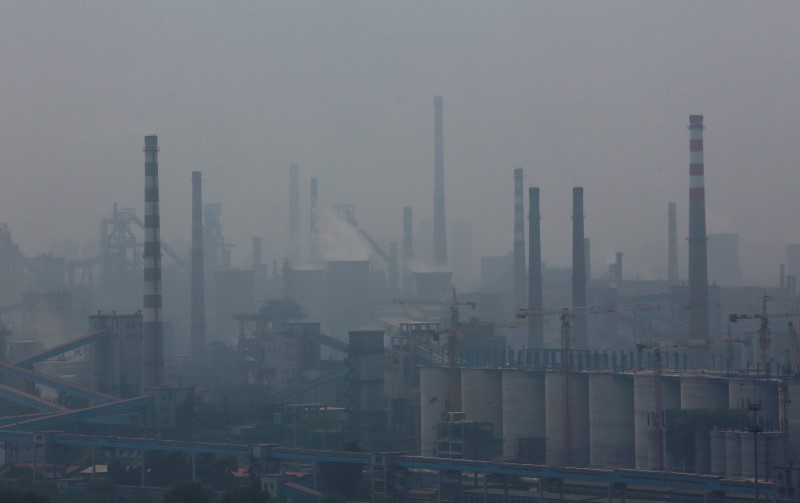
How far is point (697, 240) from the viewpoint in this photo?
1414 inches

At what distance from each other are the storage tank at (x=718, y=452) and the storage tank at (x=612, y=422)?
334 centimetres

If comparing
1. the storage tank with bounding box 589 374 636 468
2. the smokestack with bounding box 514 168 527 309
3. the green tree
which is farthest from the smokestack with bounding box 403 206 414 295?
the green tree

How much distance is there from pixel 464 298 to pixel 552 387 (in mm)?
23245

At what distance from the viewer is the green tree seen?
853 inches

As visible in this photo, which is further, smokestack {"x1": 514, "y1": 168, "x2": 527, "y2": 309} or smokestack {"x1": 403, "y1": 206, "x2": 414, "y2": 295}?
smokestack {"x1": 403, "y1": 206, "x2": 414, "y2": 295}

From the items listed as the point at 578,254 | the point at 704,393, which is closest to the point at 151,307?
the point at 578,254

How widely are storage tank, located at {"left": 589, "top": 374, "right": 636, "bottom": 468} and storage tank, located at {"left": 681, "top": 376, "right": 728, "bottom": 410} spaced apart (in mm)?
1507

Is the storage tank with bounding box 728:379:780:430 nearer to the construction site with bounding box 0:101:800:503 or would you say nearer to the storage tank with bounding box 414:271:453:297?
the construction site with bounding box 0:101:800:503

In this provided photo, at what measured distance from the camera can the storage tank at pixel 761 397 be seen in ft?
83.0

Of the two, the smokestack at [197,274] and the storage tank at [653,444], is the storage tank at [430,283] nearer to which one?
the smokestack at [197,274]

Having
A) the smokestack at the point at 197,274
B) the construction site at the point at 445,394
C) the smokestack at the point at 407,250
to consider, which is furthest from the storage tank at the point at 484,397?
the smokestack at the point at 407,250

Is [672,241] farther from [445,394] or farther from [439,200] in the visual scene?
[445,394]

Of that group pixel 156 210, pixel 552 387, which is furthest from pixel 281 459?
pixel 156 210

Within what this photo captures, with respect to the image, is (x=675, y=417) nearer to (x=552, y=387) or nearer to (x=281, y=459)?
(x=552, y=387)
